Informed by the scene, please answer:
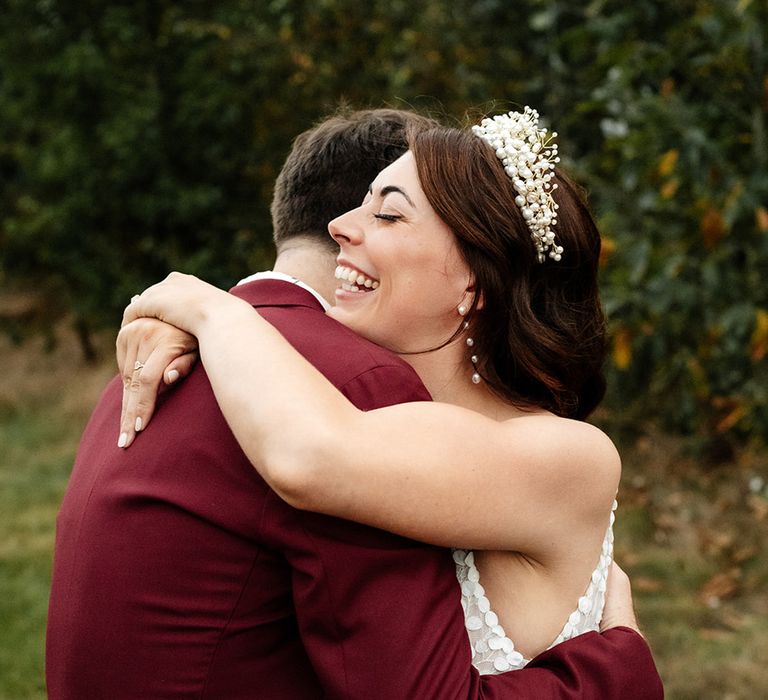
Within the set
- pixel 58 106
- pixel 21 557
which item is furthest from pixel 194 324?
pixel 58 106

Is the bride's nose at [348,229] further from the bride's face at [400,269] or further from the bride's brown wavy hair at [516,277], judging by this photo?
the bride's brown wavy hair at [516,277]

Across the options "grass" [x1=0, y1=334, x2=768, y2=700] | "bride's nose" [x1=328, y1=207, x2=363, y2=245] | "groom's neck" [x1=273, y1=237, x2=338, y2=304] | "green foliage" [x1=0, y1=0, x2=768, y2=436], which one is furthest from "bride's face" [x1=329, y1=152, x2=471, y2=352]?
"grass" [x1=0, y1=334, x2=768, y2=700]

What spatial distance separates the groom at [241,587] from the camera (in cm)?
180

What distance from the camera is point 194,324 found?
2.02 m

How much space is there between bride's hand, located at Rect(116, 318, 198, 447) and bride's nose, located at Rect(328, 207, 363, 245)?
439 mm

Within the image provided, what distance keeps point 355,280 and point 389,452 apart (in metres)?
0.64

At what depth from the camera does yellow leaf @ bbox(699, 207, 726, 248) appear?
5207mm

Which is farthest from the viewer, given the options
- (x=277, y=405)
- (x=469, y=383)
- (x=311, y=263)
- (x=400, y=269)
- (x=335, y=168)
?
(x=335, y=168)

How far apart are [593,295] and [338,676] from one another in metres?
1.10

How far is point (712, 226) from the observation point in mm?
5211

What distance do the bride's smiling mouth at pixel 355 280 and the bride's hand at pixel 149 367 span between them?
414 millimetres

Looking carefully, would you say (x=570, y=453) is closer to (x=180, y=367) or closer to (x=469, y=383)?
(x=469, y=383)

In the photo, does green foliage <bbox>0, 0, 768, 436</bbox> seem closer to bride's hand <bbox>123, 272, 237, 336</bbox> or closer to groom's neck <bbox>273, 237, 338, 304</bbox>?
groom's neck <bbox>273, 237, 338, 304</bbox>

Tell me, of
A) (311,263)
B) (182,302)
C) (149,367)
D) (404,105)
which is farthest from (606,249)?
(149,367)
